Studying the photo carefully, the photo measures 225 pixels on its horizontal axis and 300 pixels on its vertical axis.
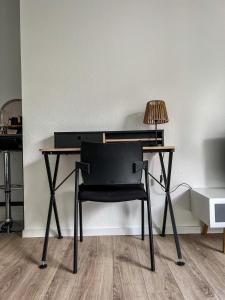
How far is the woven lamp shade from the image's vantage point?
2.21 m

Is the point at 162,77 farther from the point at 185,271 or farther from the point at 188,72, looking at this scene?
the point at 185,271

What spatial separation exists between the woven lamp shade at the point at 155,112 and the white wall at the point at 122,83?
0.62 feet

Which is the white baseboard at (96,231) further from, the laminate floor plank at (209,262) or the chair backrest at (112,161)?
the chair backrest at (112,161)

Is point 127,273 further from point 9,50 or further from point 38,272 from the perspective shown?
point 9,50

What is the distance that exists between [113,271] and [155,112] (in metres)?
1.30

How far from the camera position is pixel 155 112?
222 cm

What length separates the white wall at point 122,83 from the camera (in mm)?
2404

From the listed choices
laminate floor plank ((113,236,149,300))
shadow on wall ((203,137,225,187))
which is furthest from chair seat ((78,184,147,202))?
shadow on wall ((203,137,225,187))

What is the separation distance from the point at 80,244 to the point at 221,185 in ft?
4.63

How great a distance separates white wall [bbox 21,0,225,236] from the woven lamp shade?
0.19m

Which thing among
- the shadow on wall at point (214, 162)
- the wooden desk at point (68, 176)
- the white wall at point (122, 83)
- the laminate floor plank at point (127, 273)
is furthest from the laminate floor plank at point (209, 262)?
the shadow on wall at point (214, 162)

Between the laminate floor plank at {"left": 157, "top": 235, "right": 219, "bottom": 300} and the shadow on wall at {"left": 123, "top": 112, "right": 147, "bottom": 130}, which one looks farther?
the shadow on wall at {"left": 123, "top": 112, "right": 147, "bottom": 130}

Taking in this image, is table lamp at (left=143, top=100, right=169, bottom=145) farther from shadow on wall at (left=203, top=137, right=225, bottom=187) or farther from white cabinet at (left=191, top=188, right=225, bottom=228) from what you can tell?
white cabinet at (left=191, top=188, right=225, bottom=228)

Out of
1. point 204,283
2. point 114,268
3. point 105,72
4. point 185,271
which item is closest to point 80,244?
point 114,268
